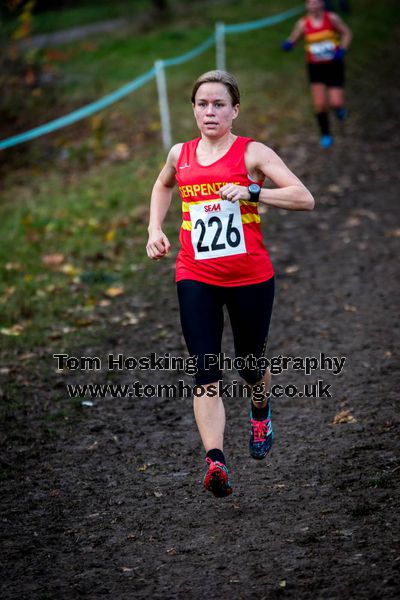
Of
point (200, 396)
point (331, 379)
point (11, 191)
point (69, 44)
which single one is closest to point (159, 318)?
point (331, 379)

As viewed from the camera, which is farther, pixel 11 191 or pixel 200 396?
pixel 11 191

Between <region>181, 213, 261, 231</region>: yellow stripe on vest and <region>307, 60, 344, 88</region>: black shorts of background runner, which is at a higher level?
<region>307, 60, 344, 88</region>: black shorts of background runner

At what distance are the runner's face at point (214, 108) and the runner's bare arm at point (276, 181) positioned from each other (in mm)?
171

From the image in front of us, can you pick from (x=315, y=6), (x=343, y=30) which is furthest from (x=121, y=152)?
(x=343, y=30)

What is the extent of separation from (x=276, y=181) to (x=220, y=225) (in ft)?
1.12

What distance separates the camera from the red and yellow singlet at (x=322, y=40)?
1112 cm

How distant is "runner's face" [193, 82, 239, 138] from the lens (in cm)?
391

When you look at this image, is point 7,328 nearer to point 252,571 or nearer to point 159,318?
point 159,318

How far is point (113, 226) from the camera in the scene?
9.28m

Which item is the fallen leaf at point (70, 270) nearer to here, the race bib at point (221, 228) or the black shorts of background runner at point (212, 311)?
the black shorts of background runner at point (212, 311)

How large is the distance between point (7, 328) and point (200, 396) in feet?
10.7

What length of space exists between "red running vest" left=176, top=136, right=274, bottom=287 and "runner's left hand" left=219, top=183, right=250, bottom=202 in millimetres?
186

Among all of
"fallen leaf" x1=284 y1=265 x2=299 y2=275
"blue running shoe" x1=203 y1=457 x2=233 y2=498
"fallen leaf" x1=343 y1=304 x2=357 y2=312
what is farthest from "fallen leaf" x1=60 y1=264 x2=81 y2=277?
"blue running shoe" x1=203 y1=457 x2=233 y2=498

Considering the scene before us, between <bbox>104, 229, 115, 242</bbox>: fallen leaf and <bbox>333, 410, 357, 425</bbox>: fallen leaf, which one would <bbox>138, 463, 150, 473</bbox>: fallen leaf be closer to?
<bbox>333, 410, 357, 425</bbox>: fallen leaf
